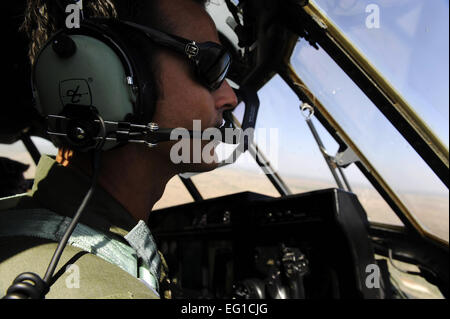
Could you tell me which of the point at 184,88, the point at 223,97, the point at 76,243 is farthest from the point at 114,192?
the point at 223,97

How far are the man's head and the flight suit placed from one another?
20cm

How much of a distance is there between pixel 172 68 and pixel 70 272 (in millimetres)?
657

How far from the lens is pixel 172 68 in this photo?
967 millimetres

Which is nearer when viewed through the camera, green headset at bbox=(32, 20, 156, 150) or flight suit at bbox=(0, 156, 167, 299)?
flight suit at bbox=(0, 156, 167, 299)

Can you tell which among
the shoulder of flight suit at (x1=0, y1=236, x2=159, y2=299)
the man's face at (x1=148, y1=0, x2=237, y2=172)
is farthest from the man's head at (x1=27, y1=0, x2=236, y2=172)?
the shoulder of flight suit at (x1=0, y1=236, x2=159, y2=299)

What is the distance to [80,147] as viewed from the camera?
78 centimetres

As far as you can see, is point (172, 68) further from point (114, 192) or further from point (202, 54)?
point (114, 192)

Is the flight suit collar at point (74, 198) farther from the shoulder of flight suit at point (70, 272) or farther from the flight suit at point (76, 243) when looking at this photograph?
the shoulder of flight suit at point (70, 272)

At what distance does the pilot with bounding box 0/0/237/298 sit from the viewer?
563 millimetres

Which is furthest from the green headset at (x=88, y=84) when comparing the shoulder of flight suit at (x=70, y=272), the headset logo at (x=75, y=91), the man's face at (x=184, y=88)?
the shoulder of flight suit at (x=70, y=272)

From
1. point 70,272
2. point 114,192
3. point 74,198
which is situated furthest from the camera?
point 114,192

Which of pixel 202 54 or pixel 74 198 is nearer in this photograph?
pixel 74 198

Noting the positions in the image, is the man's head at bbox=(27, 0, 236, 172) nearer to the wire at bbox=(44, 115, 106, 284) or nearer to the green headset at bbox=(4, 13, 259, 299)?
the green headset at bbox=(4, 13, 259, 299)
